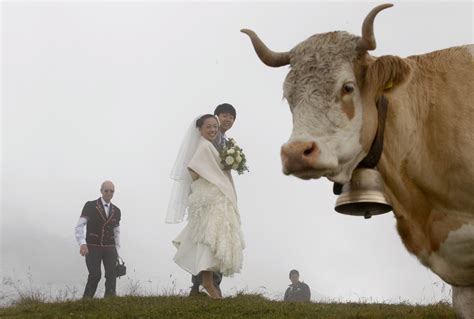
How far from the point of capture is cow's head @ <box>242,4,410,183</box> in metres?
5.21

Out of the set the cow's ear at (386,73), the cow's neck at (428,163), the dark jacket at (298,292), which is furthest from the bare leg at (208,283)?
the cow's ear at (386,73)

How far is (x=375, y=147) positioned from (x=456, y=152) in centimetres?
72

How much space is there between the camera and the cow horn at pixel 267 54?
19.7 ft

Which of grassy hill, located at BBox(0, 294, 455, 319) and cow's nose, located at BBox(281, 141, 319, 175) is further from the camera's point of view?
grassy hill, located at BBox(0, 294, 455, 319)

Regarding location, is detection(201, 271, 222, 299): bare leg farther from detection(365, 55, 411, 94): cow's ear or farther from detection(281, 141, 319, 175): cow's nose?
detection(281, 141, 319, 175): cow's nose

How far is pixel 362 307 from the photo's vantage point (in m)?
10.6

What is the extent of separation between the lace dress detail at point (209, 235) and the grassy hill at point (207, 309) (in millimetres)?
677

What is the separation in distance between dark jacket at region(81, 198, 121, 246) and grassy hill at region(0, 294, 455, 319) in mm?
3050

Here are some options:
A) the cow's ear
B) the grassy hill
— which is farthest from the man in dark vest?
the cow's ear

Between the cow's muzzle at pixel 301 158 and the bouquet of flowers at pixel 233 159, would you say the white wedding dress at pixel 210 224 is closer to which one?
the bouquet of flowers at pixel 233 159

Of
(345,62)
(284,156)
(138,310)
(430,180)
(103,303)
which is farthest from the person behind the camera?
(103,303)

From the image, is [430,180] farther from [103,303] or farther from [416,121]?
[103,303]

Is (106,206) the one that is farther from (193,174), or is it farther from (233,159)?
(233,159)

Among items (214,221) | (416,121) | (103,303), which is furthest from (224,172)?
(416,121)
